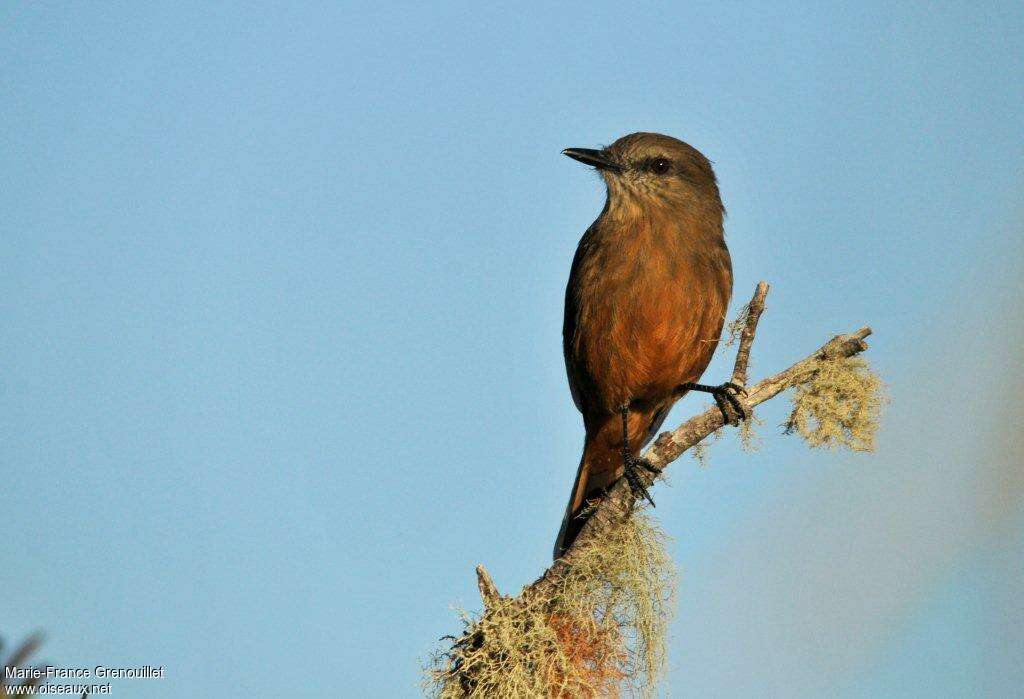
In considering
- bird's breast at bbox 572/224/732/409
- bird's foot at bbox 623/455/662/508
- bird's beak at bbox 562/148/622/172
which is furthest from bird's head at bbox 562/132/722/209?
bird's foot at bbox 623/455/662/508

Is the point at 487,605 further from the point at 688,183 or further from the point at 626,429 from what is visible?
the point at 688,183

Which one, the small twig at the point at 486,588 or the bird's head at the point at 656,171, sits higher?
the bird's head at the point at 656,171

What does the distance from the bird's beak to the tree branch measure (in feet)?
4.78

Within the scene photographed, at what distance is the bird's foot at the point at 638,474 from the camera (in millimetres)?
4375

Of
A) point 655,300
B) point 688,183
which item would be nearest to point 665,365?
point 655,300

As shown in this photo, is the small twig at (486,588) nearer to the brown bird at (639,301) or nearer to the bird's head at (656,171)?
the brown bird at (639,301)

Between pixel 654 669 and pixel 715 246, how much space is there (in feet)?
6.98

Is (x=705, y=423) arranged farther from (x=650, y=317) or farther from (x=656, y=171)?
(x=656, y=171)

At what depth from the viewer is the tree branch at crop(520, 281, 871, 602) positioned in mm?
4234

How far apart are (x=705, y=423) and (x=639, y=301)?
2.80 feet

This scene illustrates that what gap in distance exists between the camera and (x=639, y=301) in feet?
16.3

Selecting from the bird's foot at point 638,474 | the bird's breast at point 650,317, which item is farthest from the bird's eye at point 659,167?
the bird's foot at point 638,474

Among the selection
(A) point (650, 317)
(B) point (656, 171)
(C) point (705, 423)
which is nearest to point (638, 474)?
(C) point (705, 423)

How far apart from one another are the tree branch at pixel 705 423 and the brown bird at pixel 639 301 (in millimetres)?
226
